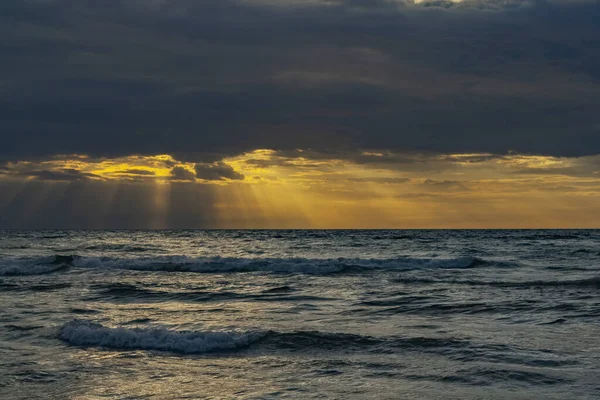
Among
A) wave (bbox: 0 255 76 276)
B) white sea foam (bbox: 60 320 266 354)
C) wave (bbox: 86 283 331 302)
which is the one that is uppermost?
white sea foam (bbox: 60 320 266 354)

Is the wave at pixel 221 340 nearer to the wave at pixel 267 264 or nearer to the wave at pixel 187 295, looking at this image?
the wave at pixel 187 295

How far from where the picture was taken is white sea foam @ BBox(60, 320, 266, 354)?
14.7 m

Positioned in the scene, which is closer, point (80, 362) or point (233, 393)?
point (233, 393)

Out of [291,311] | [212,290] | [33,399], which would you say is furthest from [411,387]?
[212,290]

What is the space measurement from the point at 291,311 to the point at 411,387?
9.80 metres

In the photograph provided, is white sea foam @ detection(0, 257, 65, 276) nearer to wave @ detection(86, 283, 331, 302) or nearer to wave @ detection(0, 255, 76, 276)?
wave @ detection(0, 255, 76, 276)

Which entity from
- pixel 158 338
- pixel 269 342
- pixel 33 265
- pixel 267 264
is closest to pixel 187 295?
pixel 158 338

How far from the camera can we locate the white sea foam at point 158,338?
48.1 ft

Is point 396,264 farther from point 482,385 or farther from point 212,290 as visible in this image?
point 482,385

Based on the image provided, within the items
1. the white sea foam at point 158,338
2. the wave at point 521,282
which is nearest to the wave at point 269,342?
the white sea foam at point 158,338

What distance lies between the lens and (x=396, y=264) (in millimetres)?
40719

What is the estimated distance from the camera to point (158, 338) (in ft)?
49.9

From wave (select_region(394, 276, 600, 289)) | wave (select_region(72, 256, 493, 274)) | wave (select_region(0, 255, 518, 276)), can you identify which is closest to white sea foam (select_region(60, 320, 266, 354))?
wave (select_region(394, 276, 600, 289))

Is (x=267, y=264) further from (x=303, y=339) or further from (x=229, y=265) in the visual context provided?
(x=303, y=339)
